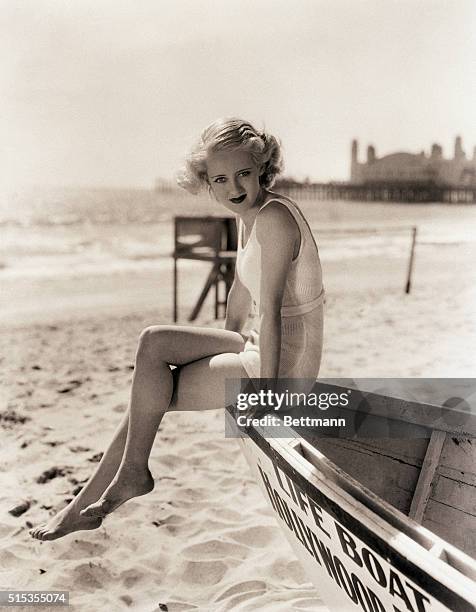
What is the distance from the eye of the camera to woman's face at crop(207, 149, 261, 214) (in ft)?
5.83

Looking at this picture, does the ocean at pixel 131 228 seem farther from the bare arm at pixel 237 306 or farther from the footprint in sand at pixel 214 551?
the footprint in sand at pixel 214 551

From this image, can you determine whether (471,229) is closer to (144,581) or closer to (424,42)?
(424,42)

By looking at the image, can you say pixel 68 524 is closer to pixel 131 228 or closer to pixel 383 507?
pixel 383 507

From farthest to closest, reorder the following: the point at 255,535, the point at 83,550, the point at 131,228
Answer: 1. the point at 131,228
2. the point at 255,535
3. the point at 83,550

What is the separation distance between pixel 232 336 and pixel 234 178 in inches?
19.2

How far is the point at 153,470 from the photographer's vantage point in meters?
2.91

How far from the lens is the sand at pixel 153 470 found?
2064 mm

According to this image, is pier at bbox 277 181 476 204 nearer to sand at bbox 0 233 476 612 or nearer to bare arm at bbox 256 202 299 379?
sand at bbox 0 233 476 612

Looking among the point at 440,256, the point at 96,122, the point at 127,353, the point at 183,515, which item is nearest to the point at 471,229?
the point at 440,256

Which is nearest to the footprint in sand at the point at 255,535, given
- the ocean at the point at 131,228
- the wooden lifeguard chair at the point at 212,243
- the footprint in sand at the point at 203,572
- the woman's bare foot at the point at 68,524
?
the footprint in sand at the point at 203,572

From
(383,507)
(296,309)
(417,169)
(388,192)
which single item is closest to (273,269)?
(296,309)

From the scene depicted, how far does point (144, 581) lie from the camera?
6.88 feet

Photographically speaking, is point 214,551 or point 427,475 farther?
point 214,551

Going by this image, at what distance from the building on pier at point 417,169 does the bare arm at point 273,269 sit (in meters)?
21.4
